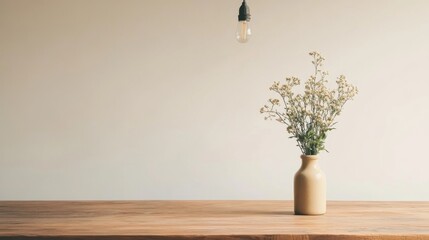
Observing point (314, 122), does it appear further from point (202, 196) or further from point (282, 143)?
point (202, 196)

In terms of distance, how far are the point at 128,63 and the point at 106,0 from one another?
0.38 metres

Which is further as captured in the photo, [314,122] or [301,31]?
[301,31]

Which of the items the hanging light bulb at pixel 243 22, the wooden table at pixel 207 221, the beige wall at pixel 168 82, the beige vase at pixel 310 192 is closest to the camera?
the wooden table at pixel 207 221

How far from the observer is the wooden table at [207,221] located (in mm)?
1736

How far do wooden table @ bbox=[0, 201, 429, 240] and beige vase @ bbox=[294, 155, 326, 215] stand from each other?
0.06 m

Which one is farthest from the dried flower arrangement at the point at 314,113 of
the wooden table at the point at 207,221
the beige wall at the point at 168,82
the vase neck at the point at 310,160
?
the beige wall at the point at 168,82

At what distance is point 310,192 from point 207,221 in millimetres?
445

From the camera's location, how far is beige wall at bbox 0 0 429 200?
3150 millimetres

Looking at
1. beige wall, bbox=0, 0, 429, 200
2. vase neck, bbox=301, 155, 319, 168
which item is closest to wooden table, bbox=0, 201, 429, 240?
vase neck, bbox=301, 155, 319, 168

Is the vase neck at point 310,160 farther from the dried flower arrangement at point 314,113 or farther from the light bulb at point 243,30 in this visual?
the light bulb at point 243,30

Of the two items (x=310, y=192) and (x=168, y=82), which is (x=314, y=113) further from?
(x=168, y=82)

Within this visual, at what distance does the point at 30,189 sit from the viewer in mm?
3164

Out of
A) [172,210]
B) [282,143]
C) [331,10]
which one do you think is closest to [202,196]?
[282,143]

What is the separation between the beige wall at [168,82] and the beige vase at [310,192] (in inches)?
37.4
